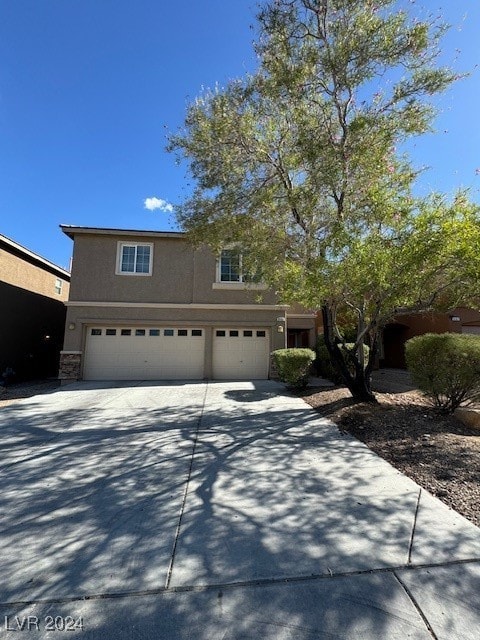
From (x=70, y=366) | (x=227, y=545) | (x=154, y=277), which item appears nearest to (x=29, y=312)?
(x=70, y=366)

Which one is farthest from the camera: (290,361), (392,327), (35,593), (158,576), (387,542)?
(392,327)

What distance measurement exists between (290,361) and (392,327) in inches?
405

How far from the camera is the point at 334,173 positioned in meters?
6.92

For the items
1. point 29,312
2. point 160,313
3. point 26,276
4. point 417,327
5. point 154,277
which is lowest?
point 417,327

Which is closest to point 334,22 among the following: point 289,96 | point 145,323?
point 289,96

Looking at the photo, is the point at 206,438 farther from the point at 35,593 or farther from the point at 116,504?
the point at 35,593

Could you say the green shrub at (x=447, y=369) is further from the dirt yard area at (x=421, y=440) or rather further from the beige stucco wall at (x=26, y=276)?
the beige stucco wall at (x=26, y=276)

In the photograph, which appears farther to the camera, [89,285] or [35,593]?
[89,285]

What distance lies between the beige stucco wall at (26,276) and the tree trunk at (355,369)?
12.2 m

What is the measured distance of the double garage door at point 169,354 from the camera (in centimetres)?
1341

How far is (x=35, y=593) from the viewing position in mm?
2268

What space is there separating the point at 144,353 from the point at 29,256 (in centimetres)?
695

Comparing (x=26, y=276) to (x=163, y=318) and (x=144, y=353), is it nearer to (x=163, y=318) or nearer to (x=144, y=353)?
(x=144, y=353)

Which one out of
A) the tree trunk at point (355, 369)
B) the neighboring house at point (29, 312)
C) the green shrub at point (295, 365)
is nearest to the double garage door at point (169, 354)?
the neighboring house at point (29, 312)
